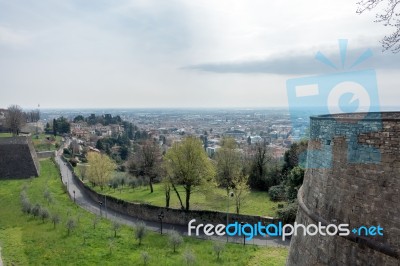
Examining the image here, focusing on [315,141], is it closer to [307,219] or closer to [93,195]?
[307,219]

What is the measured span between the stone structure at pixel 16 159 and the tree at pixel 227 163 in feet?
72.9

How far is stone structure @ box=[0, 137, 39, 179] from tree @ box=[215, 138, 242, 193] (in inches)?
875

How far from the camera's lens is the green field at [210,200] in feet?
85.8

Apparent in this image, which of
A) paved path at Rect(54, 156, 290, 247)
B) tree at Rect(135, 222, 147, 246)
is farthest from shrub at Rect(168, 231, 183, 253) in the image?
paved path at Rect(54, 156, 290, 247)

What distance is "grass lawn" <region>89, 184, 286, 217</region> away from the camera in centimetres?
2617

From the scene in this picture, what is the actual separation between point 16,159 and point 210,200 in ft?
84.4

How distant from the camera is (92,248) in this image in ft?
61.1

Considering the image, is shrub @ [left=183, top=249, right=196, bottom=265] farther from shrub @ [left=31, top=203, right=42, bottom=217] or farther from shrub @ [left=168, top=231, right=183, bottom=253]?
shrub @ [left=31, top=203, right=42, bottom=217]

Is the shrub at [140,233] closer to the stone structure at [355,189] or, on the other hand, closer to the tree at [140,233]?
the tree at [140,233]

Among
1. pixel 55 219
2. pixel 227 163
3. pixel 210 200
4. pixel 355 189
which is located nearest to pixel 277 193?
pixel 210 200

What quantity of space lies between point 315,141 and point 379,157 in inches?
92.0

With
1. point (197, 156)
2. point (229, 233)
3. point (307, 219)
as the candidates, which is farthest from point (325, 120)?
point (197, 156)

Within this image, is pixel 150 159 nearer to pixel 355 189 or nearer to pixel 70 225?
pixel 70 225

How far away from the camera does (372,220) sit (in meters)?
6.53
